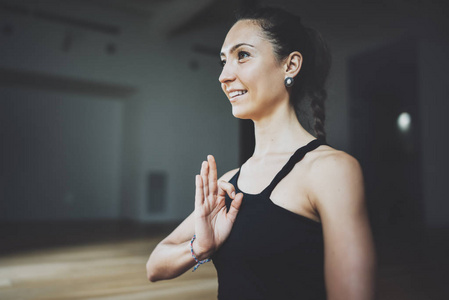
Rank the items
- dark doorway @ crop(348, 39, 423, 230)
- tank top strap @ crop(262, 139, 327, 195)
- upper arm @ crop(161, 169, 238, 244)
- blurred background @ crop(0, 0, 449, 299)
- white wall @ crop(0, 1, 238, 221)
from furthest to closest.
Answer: dark doorway @ crop(348, 39, 423, 230) < white wall @ crop(0, 1, 238, 221) < blurred background @ crop(0, 0, 449, 299) < upper arm @ crop(161, 169, 238, 244) < tank top strap @ crop(262, 139, 327, 195)

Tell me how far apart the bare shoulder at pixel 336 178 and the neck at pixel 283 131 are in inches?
5.6

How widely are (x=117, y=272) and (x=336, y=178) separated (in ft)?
7.61

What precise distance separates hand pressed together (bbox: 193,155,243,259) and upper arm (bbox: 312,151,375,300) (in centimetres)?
21

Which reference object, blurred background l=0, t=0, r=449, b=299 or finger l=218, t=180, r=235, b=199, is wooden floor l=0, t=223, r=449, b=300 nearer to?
blurred background l=0, t=0, r=449, b=299

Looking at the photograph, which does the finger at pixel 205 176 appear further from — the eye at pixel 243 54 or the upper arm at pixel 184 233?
the eye at pixel 243 54

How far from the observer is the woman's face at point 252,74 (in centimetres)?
88

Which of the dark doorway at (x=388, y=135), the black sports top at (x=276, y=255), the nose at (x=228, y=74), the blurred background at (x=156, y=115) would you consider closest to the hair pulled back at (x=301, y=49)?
the nose at (x=228, y=74)

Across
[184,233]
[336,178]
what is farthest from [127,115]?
[336,178]

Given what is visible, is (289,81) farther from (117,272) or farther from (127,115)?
(127,115)

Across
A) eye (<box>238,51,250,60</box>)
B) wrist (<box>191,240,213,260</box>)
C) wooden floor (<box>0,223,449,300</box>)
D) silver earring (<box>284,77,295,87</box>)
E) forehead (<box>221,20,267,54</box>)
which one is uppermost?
forehead (<box>221,20,267,54</box>)

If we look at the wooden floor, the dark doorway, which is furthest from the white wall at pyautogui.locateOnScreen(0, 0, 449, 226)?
the wooden floor

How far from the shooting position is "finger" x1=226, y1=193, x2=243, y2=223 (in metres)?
0.83

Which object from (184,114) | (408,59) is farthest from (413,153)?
(184,114)

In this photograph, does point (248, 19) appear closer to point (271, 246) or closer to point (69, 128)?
point (271, 246)
